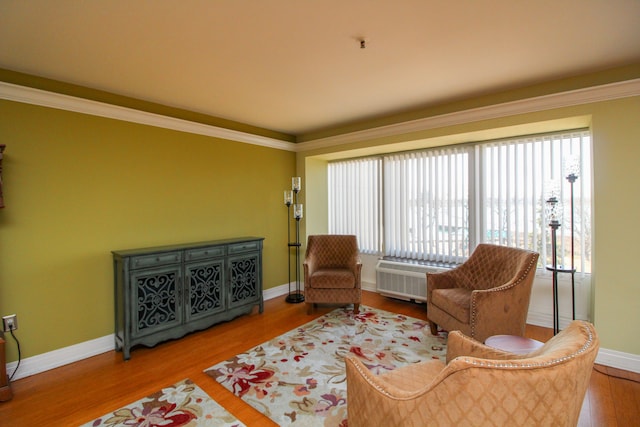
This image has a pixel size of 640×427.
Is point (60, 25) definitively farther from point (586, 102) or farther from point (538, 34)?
point (586, 102)

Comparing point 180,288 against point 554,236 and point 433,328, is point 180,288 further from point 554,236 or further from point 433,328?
point 554,236

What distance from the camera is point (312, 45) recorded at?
2.20 metres

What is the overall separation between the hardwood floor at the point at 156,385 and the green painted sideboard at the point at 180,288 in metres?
0.19

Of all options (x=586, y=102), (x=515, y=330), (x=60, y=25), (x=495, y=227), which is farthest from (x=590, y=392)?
(x=60, y=25)

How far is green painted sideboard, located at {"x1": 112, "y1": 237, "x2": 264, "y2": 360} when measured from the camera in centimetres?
282

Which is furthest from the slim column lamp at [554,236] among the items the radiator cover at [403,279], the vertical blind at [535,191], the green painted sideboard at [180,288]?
the green painted sideboard at [180,288]

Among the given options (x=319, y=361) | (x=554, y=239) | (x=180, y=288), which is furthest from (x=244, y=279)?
(x=554, y=239)

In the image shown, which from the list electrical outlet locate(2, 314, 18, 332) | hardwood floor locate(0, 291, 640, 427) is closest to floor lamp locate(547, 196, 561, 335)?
hardwood floor locate(0, 291, 640, 427)

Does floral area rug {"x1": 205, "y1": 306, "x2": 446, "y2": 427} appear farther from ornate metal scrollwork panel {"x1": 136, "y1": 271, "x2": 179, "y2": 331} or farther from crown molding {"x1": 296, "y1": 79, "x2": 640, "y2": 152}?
crown molding {"x1": 296, "y1": 79, "x2": 640, "y2": 152}

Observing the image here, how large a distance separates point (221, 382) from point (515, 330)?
2.61 metres

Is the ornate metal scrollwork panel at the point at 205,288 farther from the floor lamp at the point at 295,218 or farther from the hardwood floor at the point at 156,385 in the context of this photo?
the floor lamp at the point at 295,218

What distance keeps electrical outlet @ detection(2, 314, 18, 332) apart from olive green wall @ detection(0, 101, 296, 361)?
0.23 ft

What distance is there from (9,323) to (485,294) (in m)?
4.01

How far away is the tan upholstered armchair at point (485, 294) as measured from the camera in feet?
8.59
